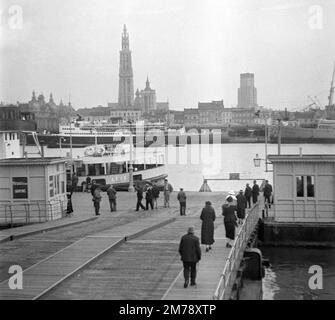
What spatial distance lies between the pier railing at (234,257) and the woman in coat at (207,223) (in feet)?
1.91

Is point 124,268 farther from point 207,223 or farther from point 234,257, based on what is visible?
point 234,257

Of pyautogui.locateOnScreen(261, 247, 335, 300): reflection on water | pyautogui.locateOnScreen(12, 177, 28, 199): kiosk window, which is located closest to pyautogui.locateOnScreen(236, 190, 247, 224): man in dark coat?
pyautogui.locateOnScreen(261, 247, 335, 300): reflection on water

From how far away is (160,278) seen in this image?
40.9ft

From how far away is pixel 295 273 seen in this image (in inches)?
758

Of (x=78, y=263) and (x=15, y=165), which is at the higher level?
(x=15, y=165)

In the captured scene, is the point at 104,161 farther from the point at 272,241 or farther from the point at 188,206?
the point at 272,241

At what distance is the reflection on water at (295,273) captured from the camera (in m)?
16.8

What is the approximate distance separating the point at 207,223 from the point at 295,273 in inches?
237

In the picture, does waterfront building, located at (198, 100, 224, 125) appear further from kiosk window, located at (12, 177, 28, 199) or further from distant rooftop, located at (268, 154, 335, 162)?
distant rooftop, located at (268, 154, 335, 162)

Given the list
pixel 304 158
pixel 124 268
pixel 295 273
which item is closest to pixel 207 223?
pixel 124 268

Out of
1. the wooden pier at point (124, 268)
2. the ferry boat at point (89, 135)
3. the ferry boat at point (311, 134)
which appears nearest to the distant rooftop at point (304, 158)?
the wooden pier at point (124, 268)

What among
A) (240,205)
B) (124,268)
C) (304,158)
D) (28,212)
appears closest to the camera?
(124,268)

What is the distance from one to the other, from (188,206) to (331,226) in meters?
6.49
